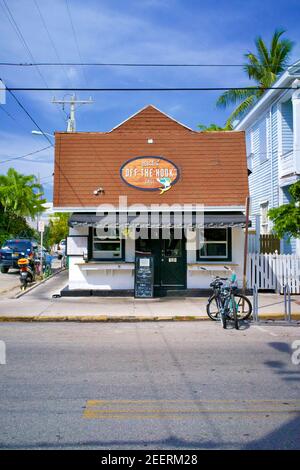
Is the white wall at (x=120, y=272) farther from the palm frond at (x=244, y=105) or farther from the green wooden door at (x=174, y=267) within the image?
the palm frond at (x=244, y=105)

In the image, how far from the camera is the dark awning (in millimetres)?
13594

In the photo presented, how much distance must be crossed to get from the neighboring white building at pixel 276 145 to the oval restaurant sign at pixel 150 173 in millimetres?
5163

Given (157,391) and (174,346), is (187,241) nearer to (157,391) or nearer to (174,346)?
(174,346)

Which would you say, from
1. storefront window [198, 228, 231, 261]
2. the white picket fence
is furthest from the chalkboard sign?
the white picket fence

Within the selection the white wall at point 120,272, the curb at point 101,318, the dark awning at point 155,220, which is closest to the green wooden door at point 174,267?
the white wall at point 120,272

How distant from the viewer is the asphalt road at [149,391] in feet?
13.5

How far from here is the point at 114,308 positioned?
12.1 m

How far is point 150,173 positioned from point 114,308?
5667mm

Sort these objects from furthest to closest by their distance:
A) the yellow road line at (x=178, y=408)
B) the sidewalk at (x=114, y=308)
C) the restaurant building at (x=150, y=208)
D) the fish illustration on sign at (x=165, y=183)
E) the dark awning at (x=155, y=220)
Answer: the fish illustration on sign at (x=165, y=183)
the restaurant building at (x=150, y=208)
the dark awning at (x=155, y=220)
the sidewalk at (x=114, y=308)
the yellow road line at (x=178, y=408)

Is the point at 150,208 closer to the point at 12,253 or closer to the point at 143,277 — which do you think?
the point at 143,277

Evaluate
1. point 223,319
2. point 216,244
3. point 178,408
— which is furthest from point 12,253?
point 178,408

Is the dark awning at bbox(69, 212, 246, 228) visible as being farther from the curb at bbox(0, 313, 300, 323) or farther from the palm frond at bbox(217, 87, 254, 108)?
the palm frond at bbox(217, 87, 254, 108)

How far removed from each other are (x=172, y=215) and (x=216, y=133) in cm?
406
